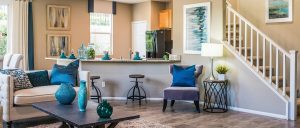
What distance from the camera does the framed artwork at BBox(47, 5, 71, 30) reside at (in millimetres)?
9000

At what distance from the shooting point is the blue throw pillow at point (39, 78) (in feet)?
17.7

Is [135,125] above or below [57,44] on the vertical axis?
below

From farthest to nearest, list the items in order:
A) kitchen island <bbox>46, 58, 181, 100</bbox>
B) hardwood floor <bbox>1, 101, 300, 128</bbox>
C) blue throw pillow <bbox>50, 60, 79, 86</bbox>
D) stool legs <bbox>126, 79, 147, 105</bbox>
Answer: kitchen island <bbox>46, 58, 181, 100</bbox>
stool legs <bbox>126, 79, 147, 105</bbox>
blue throw pillow <bbox>50, 60, 79, 86</bbox>
hardwood floor <bbox>1, 101, 300, 128</bbox>

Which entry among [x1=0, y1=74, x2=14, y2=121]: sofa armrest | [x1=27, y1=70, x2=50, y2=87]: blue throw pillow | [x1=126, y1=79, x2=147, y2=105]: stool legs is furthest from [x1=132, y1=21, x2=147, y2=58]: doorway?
[x1=0, y1=74, x2=14, y2=121]: sofa armrest

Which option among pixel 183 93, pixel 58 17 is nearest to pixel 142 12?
pixel 58 17

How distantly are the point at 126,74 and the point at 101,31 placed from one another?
3497 millimetres

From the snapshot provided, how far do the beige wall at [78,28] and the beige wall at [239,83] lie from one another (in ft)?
12.3

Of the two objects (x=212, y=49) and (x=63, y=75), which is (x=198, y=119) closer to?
(x=212, y=49)

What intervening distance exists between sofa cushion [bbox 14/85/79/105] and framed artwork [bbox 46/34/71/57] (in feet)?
13.5

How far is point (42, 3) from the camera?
885cm

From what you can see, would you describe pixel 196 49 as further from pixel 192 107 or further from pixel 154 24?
pixel 154 24

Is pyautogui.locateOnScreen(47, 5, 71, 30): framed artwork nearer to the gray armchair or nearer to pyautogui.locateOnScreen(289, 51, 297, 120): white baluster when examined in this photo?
the gray armchair

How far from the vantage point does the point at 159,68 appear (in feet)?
23.4

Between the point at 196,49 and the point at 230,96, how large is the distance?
120 centimetres
